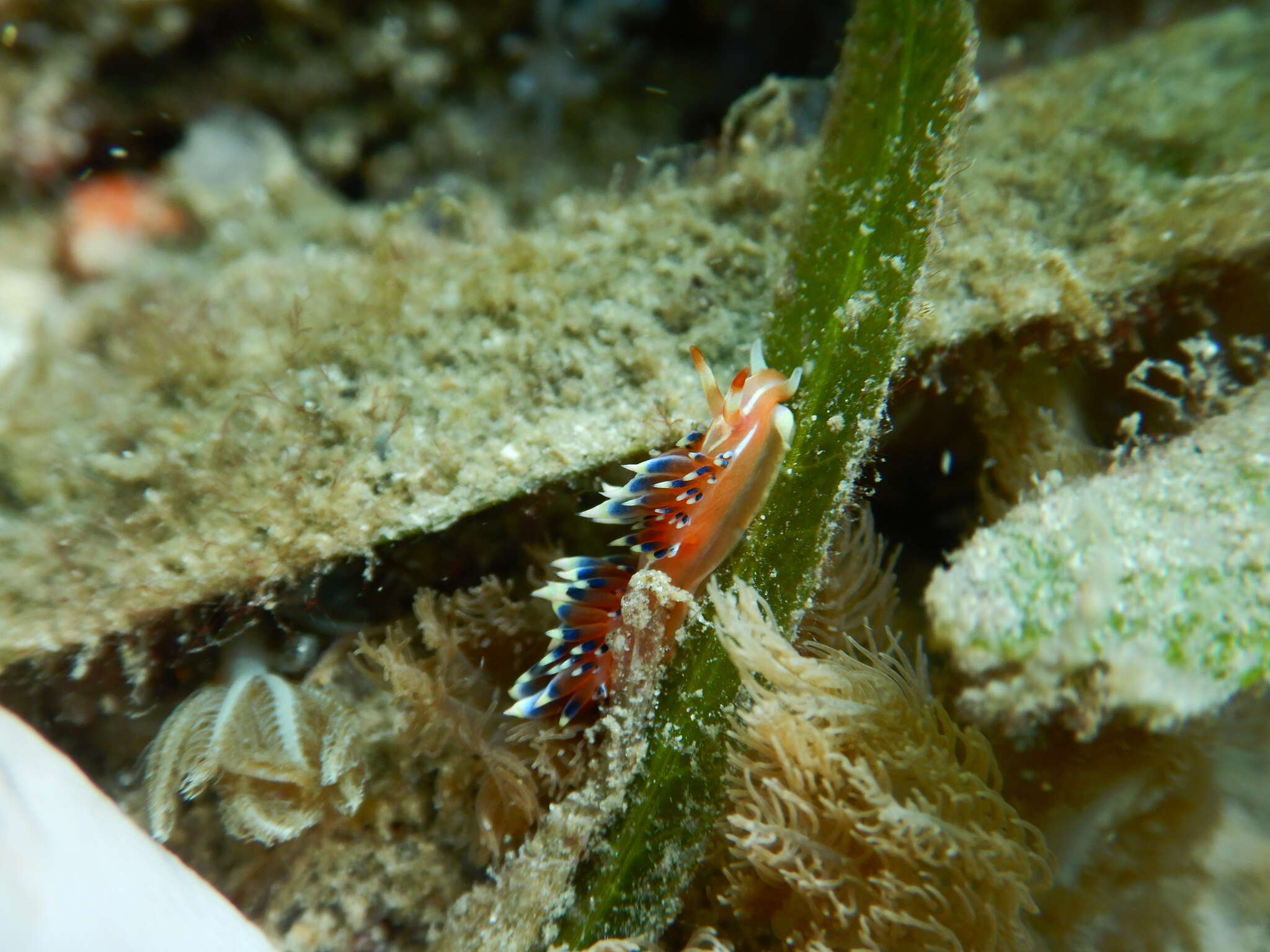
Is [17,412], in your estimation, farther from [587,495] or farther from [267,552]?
[587,495]

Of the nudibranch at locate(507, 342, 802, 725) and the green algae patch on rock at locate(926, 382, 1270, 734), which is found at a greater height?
the nudibranch at locate(507, 342, 802, 725)

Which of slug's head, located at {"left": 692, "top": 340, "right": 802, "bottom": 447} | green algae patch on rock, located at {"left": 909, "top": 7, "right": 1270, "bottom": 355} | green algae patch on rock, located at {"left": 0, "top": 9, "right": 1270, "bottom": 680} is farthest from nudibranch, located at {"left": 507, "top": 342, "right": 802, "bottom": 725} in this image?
green algae patch on rock, located at {"left": 909, "top": 7, "right": 1270, "bottom": 355}

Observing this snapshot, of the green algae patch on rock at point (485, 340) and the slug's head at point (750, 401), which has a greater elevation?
the green algae patch on rock at point (485, 340)

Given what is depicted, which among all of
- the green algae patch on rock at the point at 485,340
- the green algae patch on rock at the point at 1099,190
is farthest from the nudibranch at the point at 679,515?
the green algae patch on rock at the point at 1099,190

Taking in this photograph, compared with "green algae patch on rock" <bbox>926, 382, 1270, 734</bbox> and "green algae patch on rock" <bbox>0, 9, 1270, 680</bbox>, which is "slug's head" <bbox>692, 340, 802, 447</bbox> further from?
"green algae patch on rock" <bbox>926, 382, 1270, 734</bbox>

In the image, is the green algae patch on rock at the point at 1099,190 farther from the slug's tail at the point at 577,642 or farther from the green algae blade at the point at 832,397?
the slug's tail at the point at 577,642

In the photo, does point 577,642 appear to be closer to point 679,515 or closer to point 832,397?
point 679,515

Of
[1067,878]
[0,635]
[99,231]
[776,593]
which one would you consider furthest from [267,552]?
[99,231]
